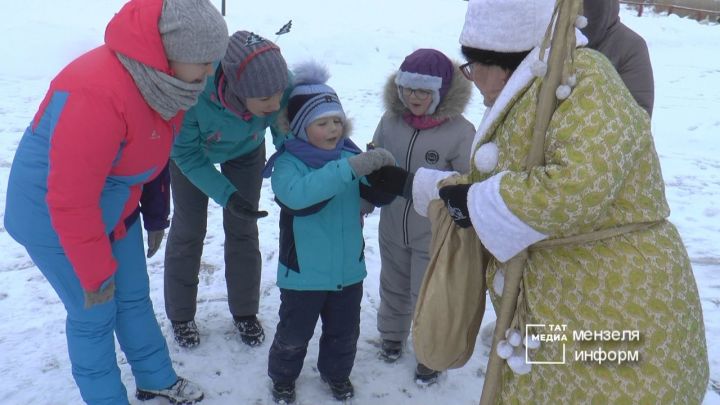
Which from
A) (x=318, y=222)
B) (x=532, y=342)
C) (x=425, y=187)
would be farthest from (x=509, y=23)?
(x=318, y=222)

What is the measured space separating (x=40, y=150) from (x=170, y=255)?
1.23m

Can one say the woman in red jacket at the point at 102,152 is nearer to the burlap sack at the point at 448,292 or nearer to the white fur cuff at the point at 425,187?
the white fur cuff at the point at 425,187

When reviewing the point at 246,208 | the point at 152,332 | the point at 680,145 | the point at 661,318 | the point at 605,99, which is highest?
the point at 605,99

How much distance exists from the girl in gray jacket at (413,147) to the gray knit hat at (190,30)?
0.96m

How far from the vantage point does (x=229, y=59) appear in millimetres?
2477

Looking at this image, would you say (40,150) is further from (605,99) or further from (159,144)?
(605,99)

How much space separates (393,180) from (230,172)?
106 centimetres

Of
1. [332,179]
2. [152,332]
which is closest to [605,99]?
[332,179]

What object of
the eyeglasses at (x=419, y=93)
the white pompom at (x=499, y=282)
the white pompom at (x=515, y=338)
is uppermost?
the eyeglasses at (x=419, y=93)

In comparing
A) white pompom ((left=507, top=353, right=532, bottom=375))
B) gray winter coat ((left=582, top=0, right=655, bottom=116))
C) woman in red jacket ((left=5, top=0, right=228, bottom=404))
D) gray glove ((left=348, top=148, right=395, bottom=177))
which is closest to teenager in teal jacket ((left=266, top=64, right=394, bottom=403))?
gray glove ((left=348, top=148, right=395, bottom=177))

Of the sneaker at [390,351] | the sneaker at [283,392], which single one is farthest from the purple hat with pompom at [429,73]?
the sneaker at [283,392]

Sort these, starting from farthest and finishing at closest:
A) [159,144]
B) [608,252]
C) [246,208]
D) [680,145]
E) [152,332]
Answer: [680,145] → [246,208] → [152,332] → [159,144] → [608,252]

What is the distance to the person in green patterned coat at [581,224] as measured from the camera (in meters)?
1.43

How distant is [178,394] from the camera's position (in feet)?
9.16
